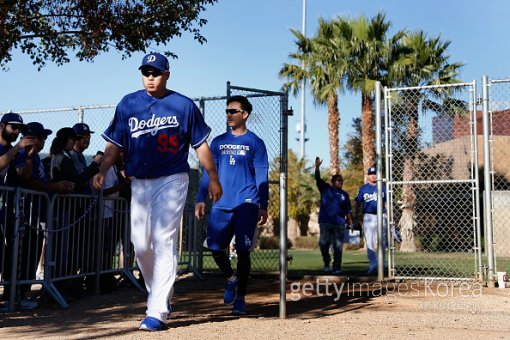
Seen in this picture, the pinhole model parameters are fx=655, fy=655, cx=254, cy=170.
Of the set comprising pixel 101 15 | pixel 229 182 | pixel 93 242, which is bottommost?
pixel 93 242

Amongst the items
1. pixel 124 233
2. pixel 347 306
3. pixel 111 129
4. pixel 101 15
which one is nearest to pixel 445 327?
pixel 347 306

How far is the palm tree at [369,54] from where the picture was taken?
2428cm

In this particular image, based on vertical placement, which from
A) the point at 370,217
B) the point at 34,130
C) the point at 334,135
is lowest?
the point at 370,217

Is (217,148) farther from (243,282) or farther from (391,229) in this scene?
(391,229)

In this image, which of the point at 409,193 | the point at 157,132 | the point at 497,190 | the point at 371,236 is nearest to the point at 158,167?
the point at 157,132

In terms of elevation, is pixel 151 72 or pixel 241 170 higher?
pixel 151 72

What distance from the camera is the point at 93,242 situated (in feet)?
27.0

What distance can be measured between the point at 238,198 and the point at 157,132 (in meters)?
1.42

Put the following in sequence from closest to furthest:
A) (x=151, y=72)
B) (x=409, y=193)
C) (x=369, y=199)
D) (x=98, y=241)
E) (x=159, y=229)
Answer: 1. (x=159, y=229)
2. (x=151, y=72)
3. (x=98, y=241)
4. (x=369, y=199)
5. (x=409, y=193)

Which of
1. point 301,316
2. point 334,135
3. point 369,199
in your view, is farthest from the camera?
point 334,135

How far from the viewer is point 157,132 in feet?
17.1

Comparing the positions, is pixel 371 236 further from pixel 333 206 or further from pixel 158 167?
pixel 158 167

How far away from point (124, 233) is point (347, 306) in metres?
3.53

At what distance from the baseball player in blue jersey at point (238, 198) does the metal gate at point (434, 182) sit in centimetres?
329
